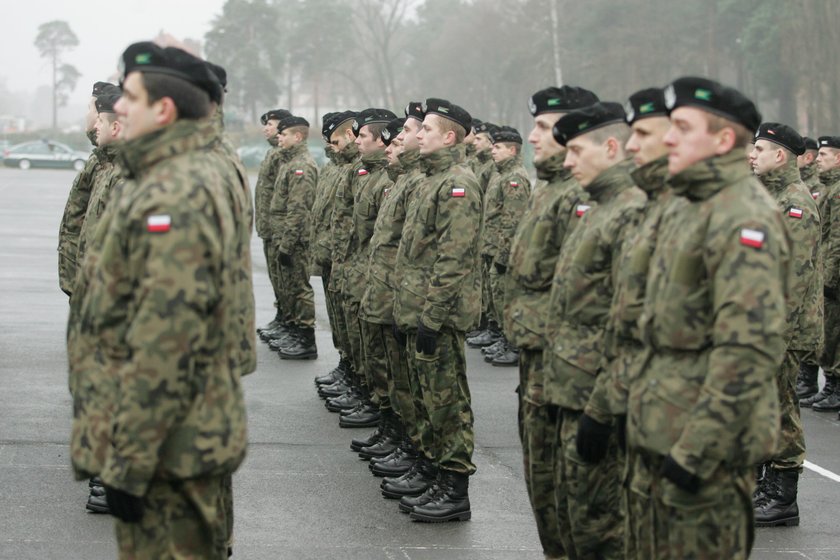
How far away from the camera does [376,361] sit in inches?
341

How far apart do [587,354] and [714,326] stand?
1083 mm

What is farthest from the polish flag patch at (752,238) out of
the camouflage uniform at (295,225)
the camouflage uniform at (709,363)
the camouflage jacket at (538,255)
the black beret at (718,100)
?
the camouflage uniform at (295,225)

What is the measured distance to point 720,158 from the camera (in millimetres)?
4371

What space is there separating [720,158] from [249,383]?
7431 millimetres

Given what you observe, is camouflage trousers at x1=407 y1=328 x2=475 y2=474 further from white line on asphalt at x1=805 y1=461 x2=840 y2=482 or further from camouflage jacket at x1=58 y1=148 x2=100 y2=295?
camouflage jacket at x1=58 y1=148 x2=100 y2=295

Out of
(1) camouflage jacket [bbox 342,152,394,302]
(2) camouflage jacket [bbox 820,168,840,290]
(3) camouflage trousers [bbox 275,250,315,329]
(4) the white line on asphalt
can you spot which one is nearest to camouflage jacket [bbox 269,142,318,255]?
(3) camouflage trousers [bbox 275,250,315,329]

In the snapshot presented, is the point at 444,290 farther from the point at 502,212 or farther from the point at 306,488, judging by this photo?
the point at 502,212

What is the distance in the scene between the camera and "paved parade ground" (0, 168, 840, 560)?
6.69 m

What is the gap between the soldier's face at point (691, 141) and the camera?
4.39 meters

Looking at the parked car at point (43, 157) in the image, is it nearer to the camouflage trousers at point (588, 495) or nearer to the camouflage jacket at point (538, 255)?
the camouflage jacket at point (538, 255)

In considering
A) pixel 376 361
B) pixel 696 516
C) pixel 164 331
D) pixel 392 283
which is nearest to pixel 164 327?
pixel 164 331

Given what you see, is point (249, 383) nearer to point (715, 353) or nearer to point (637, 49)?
point (715, 353)

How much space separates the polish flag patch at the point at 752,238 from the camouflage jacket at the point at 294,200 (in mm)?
8533

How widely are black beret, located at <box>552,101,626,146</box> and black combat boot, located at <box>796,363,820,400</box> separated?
250 inches
